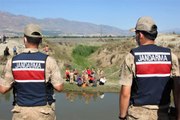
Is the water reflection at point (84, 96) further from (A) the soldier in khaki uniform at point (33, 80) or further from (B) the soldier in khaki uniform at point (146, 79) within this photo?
(B) the soldier in khaki uniform at point (146, 79)

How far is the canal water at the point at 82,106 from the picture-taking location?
16.7 m

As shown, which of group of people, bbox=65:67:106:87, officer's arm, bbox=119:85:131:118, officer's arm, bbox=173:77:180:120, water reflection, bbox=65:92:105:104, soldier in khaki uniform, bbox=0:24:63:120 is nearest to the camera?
officer's arm, bbox=173:77:180:120

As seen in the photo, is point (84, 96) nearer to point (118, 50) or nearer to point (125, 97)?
point (125, 97)

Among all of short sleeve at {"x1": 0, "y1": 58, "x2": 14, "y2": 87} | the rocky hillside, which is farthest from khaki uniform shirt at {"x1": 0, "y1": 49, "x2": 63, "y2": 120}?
the rocky hillside

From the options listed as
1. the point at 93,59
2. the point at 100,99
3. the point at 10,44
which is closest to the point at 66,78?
the point at 100,99

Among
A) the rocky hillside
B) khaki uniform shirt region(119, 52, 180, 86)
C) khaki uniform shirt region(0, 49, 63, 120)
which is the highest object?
khaki uniform shirt region(119, 52, 180, 86)

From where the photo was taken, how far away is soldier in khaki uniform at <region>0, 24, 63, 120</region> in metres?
5.84

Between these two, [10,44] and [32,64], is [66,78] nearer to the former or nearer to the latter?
[10,44]

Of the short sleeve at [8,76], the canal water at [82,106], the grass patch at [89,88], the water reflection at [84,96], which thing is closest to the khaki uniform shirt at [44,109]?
the short sleeve at [8,76]

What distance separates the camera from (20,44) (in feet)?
145

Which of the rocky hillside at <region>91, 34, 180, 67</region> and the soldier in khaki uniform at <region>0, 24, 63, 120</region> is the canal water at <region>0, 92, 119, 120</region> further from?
the rocky hillside at <region>91, 34, 180, 67</region>

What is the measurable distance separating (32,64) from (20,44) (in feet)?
127

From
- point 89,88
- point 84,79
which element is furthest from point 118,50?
point 89,88

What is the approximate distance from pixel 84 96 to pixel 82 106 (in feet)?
11.9
